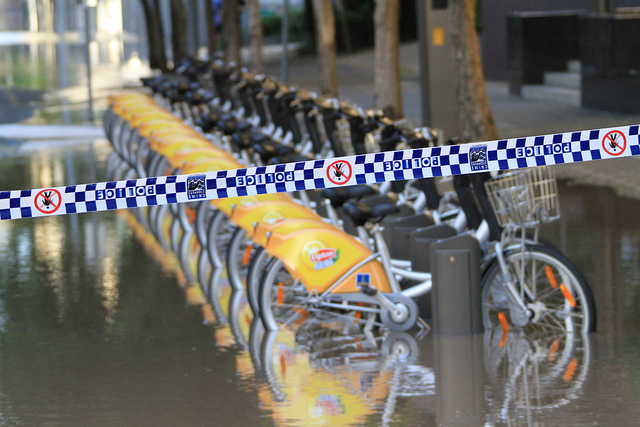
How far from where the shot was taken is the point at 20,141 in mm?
19125

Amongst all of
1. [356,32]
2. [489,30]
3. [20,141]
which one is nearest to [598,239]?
[20,141]

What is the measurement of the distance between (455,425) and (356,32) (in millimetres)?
37063

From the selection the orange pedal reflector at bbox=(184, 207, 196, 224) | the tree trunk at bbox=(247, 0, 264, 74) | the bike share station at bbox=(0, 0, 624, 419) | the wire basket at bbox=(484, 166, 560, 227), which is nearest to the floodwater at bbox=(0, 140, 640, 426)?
the bike share station at bbox=(0, 0, 624, 419)

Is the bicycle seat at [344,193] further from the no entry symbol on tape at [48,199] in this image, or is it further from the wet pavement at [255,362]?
the no entry symbol on tape at [48,199]

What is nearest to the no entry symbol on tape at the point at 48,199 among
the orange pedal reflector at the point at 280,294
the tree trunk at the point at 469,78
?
the orange pedal reflector at the point at 280,294

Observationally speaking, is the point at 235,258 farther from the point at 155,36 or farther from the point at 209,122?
the point at 155,36

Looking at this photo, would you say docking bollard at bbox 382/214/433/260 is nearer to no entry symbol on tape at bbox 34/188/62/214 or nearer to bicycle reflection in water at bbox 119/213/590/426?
bicycle reflection in water at bbox 119/213/590/426

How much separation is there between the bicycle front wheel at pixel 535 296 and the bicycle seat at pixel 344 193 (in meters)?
0.85

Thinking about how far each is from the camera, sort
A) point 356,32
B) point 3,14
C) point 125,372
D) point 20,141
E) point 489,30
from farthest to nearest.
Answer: point 356,32 → point 3,14 → point 489,30 → point 20,141 → point 125,372

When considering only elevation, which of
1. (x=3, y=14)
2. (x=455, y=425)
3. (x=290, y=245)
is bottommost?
(x=455, y=425)

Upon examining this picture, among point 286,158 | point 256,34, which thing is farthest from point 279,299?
point 256,34

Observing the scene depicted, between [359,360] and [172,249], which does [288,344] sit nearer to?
[359,360]

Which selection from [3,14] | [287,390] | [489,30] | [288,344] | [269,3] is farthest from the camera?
[269,3]

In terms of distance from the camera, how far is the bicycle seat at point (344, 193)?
638 cm
